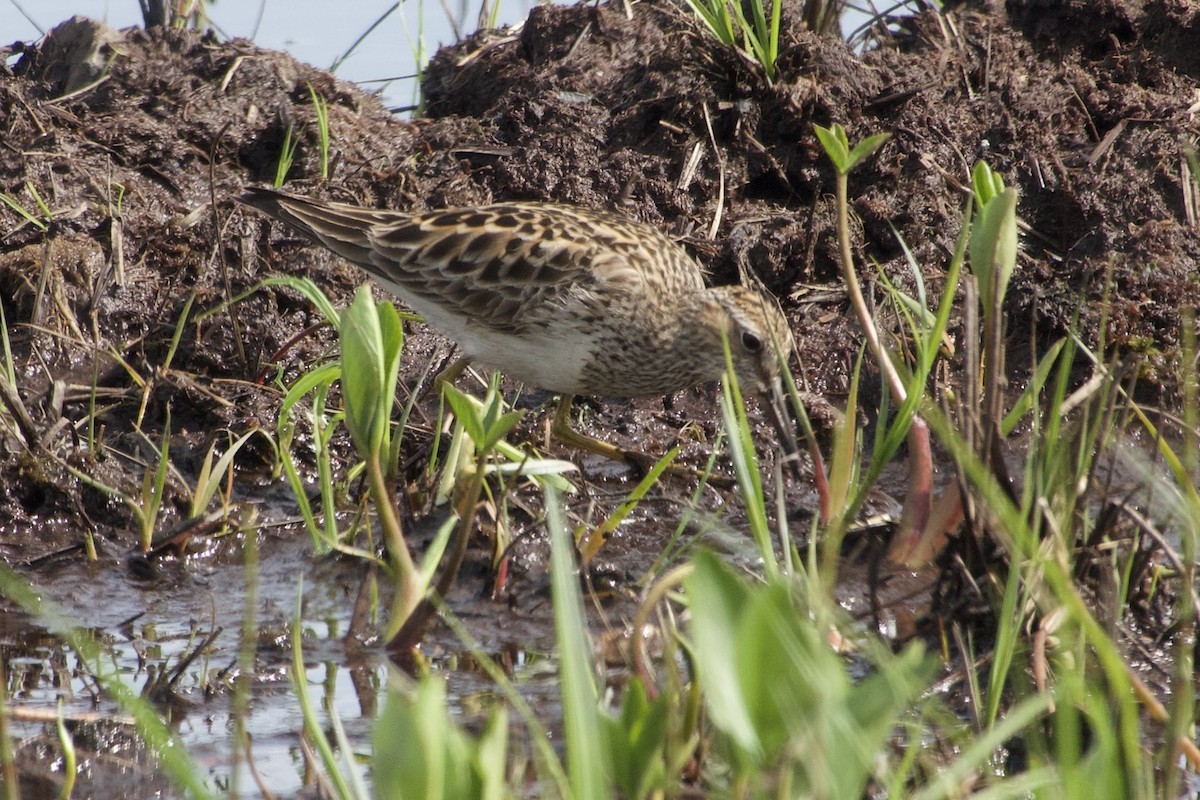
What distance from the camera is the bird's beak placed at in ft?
18.7

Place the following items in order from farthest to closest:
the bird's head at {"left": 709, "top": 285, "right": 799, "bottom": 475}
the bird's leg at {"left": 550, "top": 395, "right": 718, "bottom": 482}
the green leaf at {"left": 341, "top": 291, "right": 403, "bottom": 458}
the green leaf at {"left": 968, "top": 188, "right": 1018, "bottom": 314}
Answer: the bird's leg at {"left": 550, "top": 395, "right": 718, "bottom": 482} → the bird's head at {"left": 709, "top": 285, "right": 799, "bottom": 475} → the green leaf at {"left": 968, "top": 188, "right": 1018, "bottom": 314} → the green leaf at {"left": 341, "top": 291, "right": 403, "bottom": 458}

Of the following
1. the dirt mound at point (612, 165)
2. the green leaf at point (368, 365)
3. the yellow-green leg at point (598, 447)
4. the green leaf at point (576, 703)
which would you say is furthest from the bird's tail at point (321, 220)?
the green leaf at point (576, 703)

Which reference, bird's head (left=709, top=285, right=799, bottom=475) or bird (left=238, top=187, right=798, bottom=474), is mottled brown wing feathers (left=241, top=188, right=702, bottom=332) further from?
bird's head (left=709, top=285, right=799, bottom=475)

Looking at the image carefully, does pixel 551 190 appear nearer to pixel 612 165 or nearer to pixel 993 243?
pixel 612 165

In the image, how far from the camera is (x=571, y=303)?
6035 mm

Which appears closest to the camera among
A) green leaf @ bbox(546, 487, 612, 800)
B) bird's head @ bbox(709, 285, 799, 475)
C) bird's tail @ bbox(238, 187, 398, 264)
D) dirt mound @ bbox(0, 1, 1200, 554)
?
green leaf @ bbox(546, 487, 612, 800)

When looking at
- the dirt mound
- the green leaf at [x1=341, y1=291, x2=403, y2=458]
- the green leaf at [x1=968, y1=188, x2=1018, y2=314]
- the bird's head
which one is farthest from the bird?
the green leaf at [x1=341, y1=291, x2=403, y2=458]

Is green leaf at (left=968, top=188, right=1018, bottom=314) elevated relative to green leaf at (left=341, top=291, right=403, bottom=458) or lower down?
elevated

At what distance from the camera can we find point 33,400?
5.96 m

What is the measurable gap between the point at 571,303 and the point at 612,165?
1.52 m

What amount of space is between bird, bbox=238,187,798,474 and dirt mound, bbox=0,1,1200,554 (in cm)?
50

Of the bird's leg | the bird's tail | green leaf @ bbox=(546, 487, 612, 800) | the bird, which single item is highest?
the bird's tail

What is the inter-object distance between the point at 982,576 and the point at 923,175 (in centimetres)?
341

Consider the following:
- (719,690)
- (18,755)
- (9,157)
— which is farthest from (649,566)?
(9,157)
